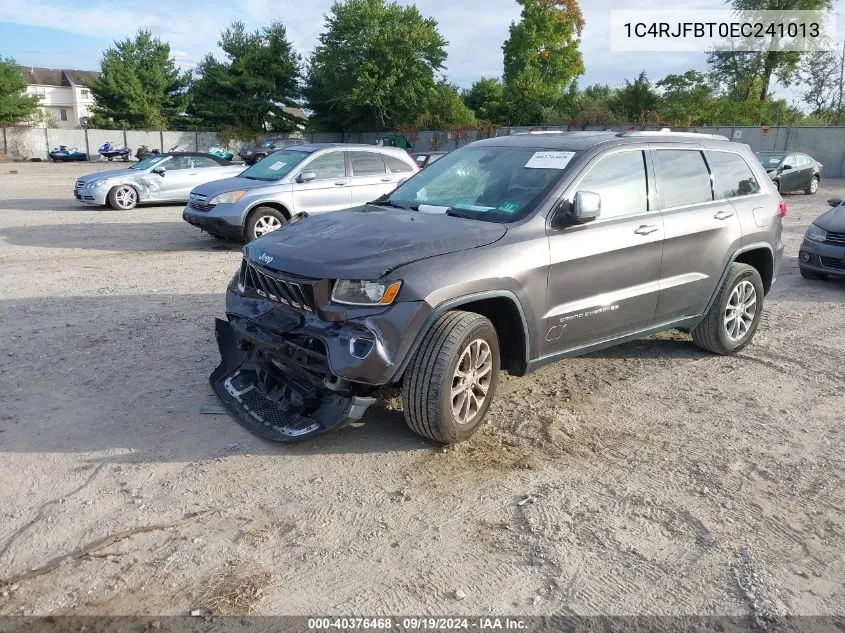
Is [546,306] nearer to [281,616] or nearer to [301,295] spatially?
[301,295]

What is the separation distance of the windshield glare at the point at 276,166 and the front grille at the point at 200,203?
2.95ft

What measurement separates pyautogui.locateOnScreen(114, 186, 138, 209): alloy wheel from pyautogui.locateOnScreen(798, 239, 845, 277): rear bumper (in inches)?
543

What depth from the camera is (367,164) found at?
1151 centimetres

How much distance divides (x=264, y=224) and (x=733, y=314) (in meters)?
7.13

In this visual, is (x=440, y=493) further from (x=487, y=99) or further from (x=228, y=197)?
(x=487, y=99)

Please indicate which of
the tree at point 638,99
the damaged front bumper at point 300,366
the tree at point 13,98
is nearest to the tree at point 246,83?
the tree at point 13,98

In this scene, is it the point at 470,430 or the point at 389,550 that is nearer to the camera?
the point at 389,550

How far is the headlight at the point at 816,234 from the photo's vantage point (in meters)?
9.05

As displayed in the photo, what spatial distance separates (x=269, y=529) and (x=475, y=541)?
984mm

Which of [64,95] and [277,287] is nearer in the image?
[277,287]

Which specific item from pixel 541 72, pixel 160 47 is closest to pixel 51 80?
pixel 160 47

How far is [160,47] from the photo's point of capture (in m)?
55.6

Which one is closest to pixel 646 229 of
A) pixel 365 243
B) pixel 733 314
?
pixel 733 314

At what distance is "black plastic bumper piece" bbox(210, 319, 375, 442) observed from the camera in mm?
3951
